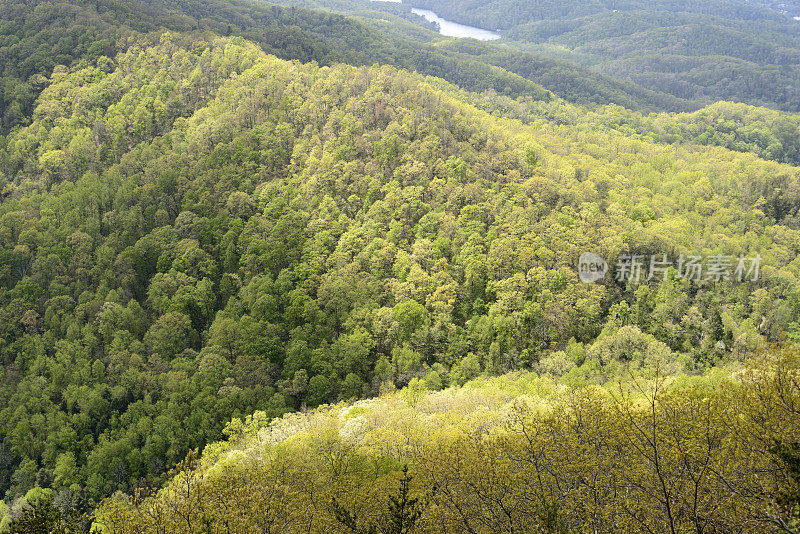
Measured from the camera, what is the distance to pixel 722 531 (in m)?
21.4

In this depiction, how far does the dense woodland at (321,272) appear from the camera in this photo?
203ft

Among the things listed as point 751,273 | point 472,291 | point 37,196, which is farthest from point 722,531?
point 37,196

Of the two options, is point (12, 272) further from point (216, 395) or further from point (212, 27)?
point (212, 27)

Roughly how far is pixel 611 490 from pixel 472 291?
5435 cm

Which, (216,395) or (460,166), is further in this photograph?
(460,166)
